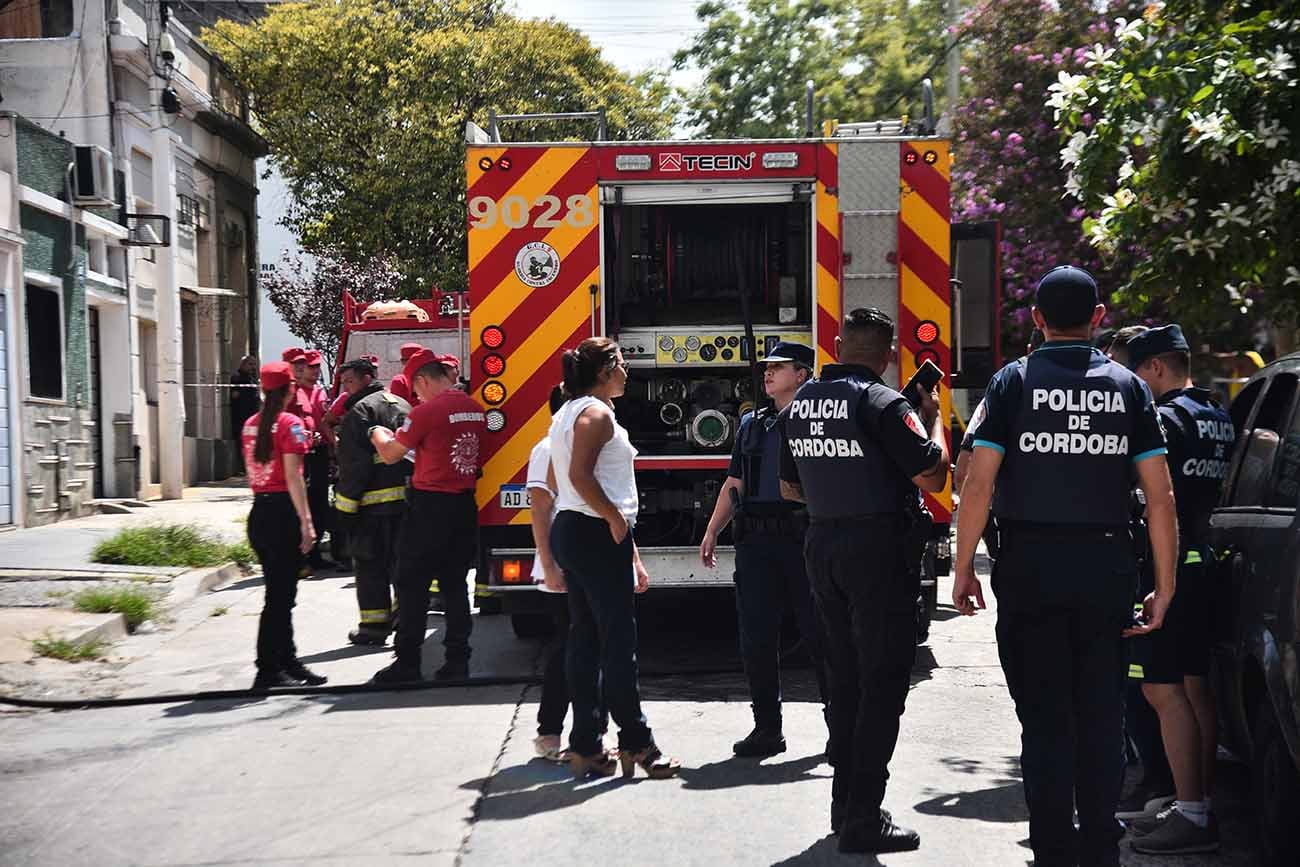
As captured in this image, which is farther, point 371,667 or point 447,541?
point 371,667

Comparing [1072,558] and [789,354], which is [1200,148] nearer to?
[789,354]

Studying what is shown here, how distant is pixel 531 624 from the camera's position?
9562 mm

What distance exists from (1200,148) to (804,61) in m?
26.1

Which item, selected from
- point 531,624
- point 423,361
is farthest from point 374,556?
point 423,361

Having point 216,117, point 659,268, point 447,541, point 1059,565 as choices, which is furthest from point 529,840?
point 216,117

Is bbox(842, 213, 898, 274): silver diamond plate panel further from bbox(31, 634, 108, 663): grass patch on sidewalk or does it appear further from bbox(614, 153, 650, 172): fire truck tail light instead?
bbox(31, 634, 108, 663): grass patch on sidewalk

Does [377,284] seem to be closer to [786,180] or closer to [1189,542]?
[786,180]

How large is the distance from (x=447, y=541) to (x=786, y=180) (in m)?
2.63

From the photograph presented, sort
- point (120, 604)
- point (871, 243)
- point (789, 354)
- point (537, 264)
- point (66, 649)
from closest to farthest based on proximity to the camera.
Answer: point (789, 354) < point (871, 243) < point (537, 264) < point (66, 649) < point (120, 604)

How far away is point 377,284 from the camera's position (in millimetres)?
29594

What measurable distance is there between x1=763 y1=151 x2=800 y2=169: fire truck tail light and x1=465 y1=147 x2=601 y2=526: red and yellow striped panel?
0.93 m

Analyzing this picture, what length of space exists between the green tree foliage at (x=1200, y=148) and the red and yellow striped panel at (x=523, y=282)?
2.58 metres

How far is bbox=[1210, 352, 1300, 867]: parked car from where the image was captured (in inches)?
177

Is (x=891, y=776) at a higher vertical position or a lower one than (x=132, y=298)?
lower
